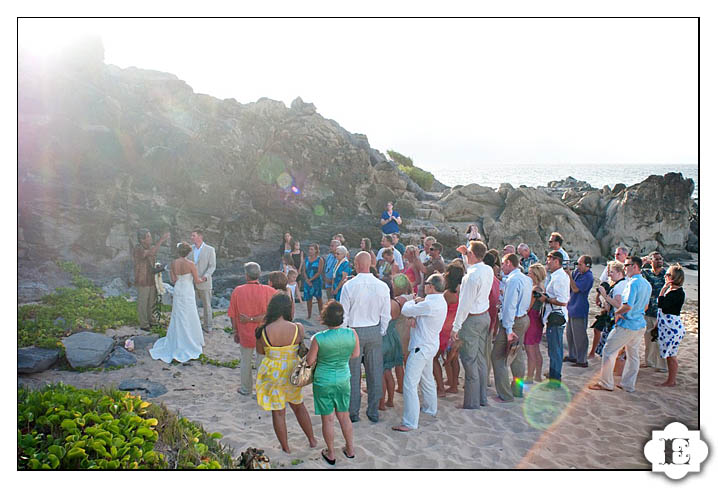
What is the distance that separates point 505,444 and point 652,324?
3859mm

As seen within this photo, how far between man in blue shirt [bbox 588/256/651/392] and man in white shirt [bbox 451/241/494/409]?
77.3 inches

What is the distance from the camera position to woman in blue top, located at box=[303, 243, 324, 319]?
1036 cm

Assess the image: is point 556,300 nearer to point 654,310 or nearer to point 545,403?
point 545,403

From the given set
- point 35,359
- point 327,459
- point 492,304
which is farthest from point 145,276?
point 492,304

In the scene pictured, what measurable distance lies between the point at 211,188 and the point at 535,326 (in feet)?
40.0

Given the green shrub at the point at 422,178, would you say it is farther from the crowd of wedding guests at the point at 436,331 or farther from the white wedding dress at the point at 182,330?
the white wedding dress at the point at 182,330

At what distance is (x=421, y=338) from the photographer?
5.59m

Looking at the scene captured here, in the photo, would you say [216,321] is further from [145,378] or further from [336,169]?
[336,169]

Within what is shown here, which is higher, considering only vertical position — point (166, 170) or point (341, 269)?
point (166, 170)

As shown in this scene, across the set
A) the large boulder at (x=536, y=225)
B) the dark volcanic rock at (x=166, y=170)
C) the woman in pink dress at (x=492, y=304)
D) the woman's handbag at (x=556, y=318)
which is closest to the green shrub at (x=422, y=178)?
the dark volcanic rock at (x=166, y=170)

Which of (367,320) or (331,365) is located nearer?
(331,365)

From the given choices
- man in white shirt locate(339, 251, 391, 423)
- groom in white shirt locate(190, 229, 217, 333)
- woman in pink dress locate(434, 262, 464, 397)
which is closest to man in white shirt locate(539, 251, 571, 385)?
woman in pink dress locate(434, 262, 464, 397)

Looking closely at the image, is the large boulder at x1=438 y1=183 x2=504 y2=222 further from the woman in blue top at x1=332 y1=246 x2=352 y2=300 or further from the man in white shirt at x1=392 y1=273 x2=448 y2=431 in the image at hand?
the man in white shirt at x1=392 y1=273 x2=448 y2=431

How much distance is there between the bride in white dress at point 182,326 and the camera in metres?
7.71
